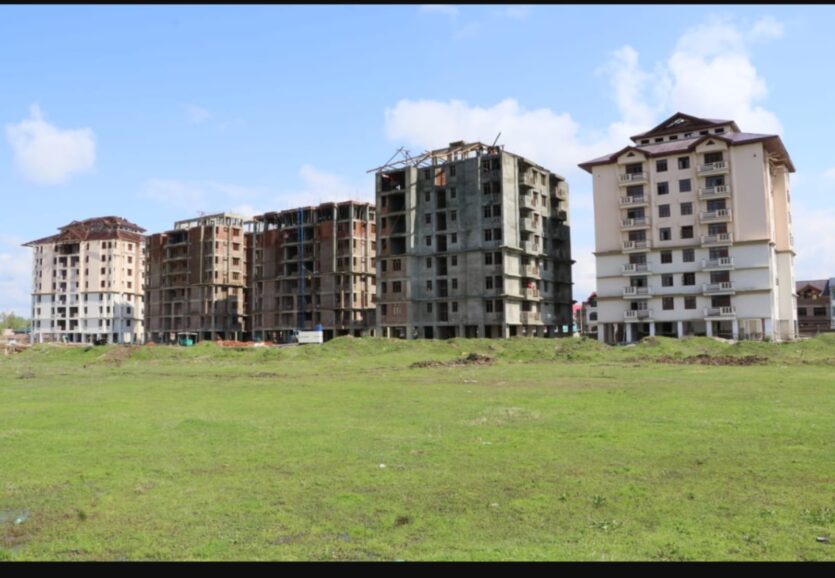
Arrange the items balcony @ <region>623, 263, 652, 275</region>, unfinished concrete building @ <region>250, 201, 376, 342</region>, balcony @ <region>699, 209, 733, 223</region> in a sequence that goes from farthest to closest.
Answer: unfinished concrete building @ <region>250, 201, 376, 342</region> < balcony @ <region>623, 263, 652, 275</region> < balcony @ <region>699, 209, 733, 223</region>

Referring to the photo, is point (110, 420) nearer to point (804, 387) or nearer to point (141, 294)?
point (804, 387)

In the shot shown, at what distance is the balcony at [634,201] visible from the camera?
80.8 m

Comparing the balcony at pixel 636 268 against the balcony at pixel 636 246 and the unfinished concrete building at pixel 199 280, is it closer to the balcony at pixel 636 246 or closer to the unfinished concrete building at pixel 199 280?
the balcony at pixel 636 246

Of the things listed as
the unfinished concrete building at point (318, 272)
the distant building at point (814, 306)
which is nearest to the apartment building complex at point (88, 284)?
the unfinished concrete building at point (318, 272)

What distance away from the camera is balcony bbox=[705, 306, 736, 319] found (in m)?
74.4

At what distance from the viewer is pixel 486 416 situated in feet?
66.0

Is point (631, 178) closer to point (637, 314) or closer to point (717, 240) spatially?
point (717, 240)

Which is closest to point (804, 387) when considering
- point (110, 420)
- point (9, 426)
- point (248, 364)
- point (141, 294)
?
point (110, 420)

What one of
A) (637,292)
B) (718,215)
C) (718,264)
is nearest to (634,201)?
(718,215)

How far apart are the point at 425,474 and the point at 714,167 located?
247 ft

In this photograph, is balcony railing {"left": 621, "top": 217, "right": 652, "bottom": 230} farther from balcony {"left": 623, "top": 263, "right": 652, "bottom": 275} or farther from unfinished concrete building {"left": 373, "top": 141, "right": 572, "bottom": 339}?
unfinished concrete building {"left": 373, "top": 141, "right": 572, "bottom": 339}

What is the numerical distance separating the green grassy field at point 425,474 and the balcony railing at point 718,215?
172ft

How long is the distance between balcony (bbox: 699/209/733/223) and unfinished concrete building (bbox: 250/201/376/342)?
54.2m

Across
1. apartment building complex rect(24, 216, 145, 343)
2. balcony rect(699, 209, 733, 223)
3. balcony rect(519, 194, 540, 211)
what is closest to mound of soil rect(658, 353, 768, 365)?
balcony rect(699, 209, 733, 223)
